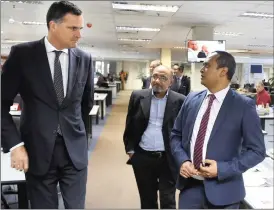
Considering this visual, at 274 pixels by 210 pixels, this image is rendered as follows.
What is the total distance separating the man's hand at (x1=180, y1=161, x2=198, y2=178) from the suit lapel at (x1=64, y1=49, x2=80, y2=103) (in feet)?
2.37

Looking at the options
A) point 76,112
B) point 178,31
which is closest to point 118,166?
point 76,112

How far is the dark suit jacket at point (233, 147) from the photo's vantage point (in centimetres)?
161

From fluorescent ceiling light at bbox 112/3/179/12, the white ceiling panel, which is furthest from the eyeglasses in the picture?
fluorescent ceiling light at bbox 112/3/179/12

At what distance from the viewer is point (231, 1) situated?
5.36 meters

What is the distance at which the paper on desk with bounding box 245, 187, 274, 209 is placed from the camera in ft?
5.87

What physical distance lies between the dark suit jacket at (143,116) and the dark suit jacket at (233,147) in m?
0.76

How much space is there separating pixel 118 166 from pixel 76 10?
3678mm

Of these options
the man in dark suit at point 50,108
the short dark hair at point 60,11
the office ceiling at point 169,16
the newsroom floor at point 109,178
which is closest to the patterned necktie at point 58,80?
the man in dark suit at point 50,108

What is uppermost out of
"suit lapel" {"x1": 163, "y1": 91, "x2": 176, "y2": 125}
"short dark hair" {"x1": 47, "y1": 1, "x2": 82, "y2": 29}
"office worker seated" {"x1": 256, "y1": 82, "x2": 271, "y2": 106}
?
"short dark hair" {"x1": 47, "y1": 1, "x2": 82, "y2": 29}

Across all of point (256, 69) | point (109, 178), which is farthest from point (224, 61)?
point (256, 69)

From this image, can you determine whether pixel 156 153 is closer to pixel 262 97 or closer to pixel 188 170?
pixel 188 170

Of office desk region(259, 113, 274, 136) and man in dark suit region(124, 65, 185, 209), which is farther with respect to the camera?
office desk region(259, 113, 274, 136)

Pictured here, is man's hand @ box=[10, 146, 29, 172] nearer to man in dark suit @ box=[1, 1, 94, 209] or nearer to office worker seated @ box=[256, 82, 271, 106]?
man in dark suit @ box=[1, 1, 94, 209]

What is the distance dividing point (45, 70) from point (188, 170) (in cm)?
88
